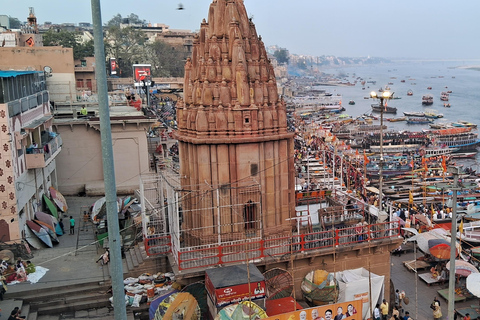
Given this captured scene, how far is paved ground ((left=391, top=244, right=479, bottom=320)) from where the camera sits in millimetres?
16891

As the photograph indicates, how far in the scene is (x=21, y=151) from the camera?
18.6 meters

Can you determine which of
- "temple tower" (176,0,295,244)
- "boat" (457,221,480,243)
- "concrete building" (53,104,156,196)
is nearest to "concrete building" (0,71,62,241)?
"concrete building" (53,104,156,196)

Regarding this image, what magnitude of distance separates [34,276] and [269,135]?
30.2 ft

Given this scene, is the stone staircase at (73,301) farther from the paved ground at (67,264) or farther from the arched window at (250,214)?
the arched window at (250,214)

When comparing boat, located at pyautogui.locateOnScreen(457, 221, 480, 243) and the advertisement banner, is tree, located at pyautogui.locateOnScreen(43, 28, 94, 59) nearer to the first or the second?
boat, located at pyautogui.locateOnScreen(457, 221, 480, 243)

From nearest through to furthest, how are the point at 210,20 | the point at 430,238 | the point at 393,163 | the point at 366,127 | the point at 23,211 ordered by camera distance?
1. the point at 210,20
2. the point at 23,211
3. the point at 430,238
4. the point at 393,163
5. the point at 366,127

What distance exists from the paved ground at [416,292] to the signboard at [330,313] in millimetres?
4071

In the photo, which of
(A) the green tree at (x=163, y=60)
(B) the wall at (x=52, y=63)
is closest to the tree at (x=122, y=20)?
(A) the green tree at (x=163, y=60)

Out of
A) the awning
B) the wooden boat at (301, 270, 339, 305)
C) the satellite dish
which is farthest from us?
the satellite dish

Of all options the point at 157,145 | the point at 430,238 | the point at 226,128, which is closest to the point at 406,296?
the point at 430,238

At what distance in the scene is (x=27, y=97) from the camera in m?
20.2

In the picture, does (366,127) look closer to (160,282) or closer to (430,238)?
(430,238)

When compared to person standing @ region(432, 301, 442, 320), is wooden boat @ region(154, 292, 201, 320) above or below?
above

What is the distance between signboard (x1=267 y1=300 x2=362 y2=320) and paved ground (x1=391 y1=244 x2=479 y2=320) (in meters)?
4.07
